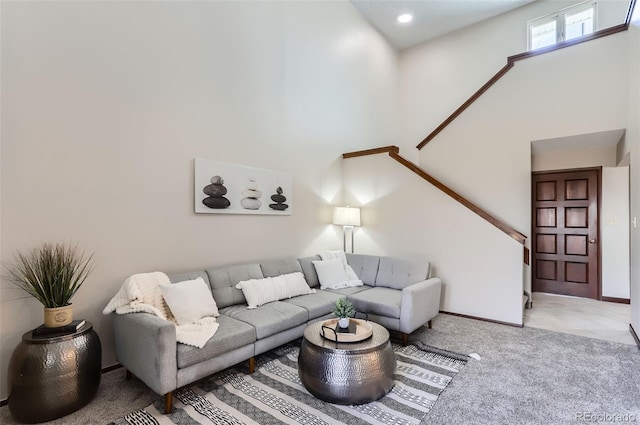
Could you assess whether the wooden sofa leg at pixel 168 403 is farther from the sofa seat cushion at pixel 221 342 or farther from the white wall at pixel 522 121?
the white wall at pixel 522 121

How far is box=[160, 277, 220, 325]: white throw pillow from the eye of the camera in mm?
2479

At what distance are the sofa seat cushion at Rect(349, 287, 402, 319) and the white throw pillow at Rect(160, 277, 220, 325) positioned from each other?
1.48 m

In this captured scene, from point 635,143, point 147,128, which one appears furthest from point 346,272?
point 635,143

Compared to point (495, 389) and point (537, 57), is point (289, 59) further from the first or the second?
point (495, 389)

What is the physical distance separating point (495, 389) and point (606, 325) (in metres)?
2.49

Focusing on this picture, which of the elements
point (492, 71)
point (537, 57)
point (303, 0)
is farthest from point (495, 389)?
point (492, 71)

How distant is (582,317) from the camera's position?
3996 millimetres

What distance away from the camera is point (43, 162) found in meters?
2.28

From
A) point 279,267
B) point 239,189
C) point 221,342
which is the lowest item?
point 221,342

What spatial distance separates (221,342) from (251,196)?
179cm

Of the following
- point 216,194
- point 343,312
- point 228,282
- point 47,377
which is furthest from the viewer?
point 216,194

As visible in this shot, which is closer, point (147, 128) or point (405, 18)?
point (147, 128)

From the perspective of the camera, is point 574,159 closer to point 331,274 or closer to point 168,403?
point 331,274

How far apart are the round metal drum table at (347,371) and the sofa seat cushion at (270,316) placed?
0.52 meters
